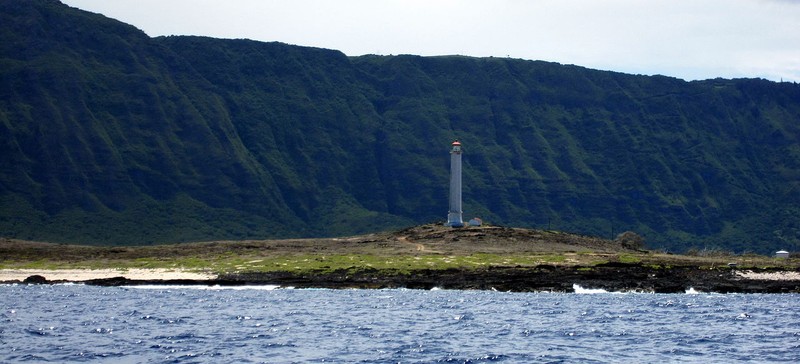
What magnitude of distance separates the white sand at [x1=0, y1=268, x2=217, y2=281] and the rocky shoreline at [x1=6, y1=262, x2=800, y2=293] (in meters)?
2.04

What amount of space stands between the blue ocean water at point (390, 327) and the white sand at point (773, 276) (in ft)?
32.9

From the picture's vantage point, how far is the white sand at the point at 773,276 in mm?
92938

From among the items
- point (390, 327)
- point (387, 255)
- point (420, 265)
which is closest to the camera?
point (390, 327)

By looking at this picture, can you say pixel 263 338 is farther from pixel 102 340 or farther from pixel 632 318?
pixel 632 318

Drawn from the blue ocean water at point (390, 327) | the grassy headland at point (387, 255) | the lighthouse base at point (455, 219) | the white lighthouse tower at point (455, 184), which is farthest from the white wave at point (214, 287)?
the lighthouse base at point (455, 219)

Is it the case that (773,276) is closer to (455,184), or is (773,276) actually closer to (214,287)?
(455,184)

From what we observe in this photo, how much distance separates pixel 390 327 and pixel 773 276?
47.9 metres

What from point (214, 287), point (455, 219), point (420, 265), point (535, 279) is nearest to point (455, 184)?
point (455, 219)

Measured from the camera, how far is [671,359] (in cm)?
4634

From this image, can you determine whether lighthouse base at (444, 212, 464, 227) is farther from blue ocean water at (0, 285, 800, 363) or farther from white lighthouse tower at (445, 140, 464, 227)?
blue ocean water at (0, 285, 800, 363)

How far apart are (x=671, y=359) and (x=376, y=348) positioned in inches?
472

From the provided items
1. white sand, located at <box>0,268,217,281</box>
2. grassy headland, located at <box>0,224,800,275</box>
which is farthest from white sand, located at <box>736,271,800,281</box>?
white sand, located at <box>0,268,217,281</box>

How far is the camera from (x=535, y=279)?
90.1 metres

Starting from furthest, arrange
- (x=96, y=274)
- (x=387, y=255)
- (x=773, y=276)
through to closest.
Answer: (x=387, y=255) < (x=96, y=274) < (x=773, y=276)
